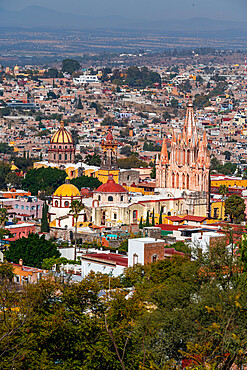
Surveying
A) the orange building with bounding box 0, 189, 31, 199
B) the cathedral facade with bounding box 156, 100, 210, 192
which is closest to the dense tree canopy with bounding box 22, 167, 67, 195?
the orange building with bounding box 0, 189, 31, 199

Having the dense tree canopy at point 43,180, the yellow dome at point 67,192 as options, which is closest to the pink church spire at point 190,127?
the yellow dome at point 67,192

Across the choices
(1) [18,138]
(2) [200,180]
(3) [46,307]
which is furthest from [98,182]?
(1) [18,138]

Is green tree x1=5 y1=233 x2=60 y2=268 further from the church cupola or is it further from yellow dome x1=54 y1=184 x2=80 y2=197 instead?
the church cupola

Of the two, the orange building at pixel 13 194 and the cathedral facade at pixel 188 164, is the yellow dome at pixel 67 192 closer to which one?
the cathedral facade at pixel 188 164

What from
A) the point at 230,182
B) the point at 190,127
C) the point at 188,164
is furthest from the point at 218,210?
the point at 230,182

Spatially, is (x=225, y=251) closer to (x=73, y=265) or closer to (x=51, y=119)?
(x=73, y=265)

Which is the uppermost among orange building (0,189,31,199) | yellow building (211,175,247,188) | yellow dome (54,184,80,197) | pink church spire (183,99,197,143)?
pink church spire (183,99,197,143)

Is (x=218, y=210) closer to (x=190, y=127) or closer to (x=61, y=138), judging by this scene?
(x=190, y=127)
